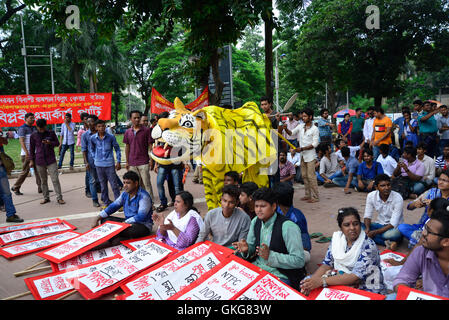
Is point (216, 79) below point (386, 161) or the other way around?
the other way around

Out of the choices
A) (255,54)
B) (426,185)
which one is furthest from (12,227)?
(255,54)

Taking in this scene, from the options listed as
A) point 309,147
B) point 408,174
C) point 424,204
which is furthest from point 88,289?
point 408,174

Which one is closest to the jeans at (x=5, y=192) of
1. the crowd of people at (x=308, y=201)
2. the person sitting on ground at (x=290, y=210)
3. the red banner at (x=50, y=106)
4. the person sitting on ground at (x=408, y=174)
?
the crowd of people at (x=308, y=201)

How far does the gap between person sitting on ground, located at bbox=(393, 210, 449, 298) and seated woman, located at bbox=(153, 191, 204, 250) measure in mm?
2077

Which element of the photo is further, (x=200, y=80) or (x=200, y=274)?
(x=200, y=80)

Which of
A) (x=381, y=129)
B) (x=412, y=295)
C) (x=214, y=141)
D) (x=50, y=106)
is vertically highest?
(x=50, y=106)

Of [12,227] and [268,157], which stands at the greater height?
[268,157]

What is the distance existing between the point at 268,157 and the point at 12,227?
3.87 m

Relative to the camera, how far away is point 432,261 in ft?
8.02

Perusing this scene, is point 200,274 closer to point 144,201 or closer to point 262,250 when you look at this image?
point 262,250

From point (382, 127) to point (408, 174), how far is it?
161 cm

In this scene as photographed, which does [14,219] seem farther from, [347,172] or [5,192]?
[347,172]

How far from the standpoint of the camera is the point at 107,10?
20.9ft

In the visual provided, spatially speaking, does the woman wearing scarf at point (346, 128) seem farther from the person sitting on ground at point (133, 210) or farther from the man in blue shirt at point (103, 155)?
the person sitting on ground at point (133, 210)
